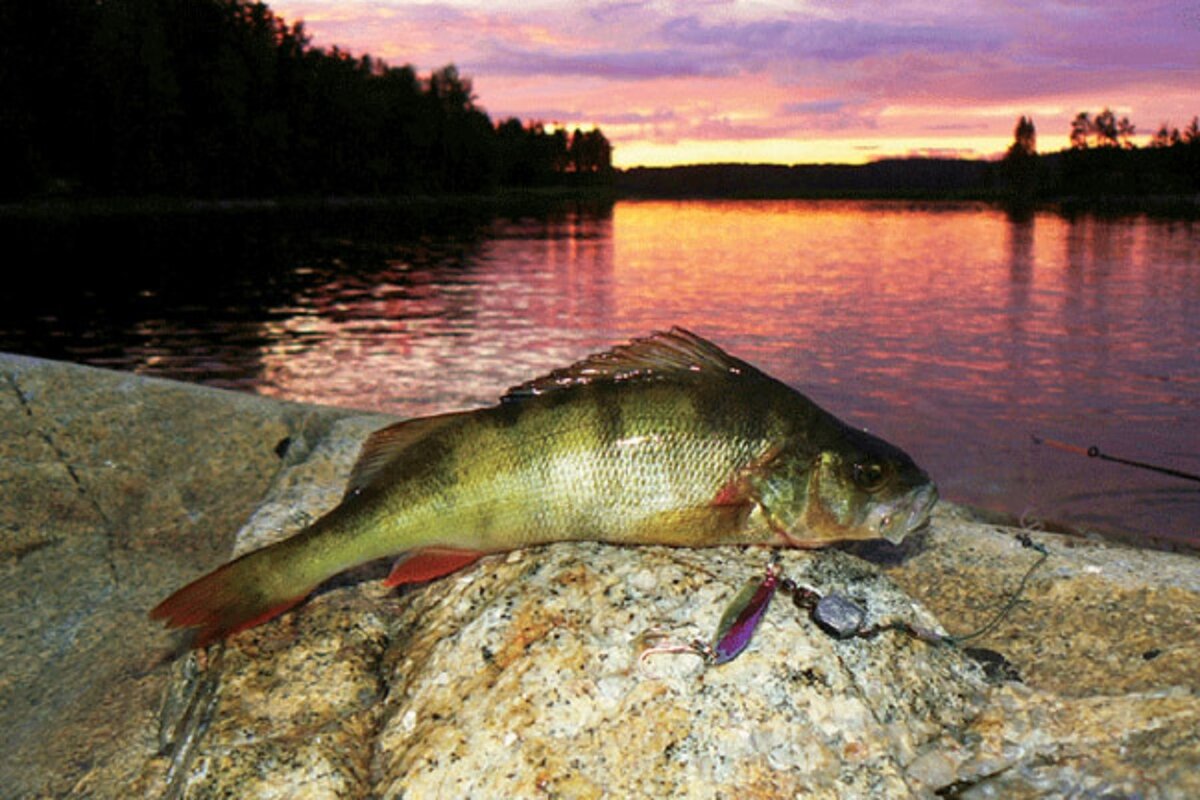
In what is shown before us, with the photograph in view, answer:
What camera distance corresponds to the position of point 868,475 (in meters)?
3.76

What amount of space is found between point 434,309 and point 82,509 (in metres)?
20.0

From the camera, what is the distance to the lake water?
1298 centimetres

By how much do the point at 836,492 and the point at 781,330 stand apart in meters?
19.0

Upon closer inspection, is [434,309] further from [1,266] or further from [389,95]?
[389,95]

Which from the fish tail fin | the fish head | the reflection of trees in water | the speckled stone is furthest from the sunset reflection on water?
the fish tail fin

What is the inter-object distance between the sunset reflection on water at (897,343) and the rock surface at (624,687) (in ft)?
18.1

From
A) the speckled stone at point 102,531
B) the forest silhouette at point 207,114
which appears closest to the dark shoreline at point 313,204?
the forest silhouette at point 207,114

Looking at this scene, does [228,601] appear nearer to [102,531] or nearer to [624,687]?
[624,687]

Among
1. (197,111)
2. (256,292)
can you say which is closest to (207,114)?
(197,111)

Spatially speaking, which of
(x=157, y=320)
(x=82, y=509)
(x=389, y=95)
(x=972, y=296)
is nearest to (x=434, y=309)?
(x=157, y=320)

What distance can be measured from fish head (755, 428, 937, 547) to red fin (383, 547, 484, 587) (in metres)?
1.23

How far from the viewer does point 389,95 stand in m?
130

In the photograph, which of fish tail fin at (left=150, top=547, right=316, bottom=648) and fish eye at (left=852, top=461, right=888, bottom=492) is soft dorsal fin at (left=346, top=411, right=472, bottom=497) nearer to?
fish tail fin at (left=150, top=547, right=316, bottom=648)

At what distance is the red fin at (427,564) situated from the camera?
149 inches
